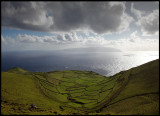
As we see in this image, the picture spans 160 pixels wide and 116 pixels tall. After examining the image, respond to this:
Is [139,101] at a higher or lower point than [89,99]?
higher

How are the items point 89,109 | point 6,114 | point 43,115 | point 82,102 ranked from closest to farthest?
point 6,114 → point 43,115 → point 89,109 → point 82,102

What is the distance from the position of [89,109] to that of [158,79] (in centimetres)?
5524

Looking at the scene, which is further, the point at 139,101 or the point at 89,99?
the point at 89,99

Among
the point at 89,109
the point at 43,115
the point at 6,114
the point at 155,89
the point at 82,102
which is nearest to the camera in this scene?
the point at 6,114

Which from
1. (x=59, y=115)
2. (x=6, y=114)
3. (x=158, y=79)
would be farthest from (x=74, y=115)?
(x=158, y=79)

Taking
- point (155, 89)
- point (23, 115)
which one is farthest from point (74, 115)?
point (155, 89)

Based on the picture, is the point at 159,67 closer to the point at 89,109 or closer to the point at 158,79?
the point at 158,79

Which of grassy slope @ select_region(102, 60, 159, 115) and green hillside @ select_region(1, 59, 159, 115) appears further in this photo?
grassy slope @ select_region(102, 60, 159, 115)

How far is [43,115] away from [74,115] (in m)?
11.3

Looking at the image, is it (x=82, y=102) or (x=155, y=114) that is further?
(x=82, y=102)

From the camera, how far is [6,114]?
30.2m

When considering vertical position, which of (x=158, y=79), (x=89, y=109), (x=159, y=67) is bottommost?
(x=89, y=109)

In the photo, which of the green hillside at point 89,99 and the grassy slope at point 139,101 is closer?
the green hillside at point 89,99

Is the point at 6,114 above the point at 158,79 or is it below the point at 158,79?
below
